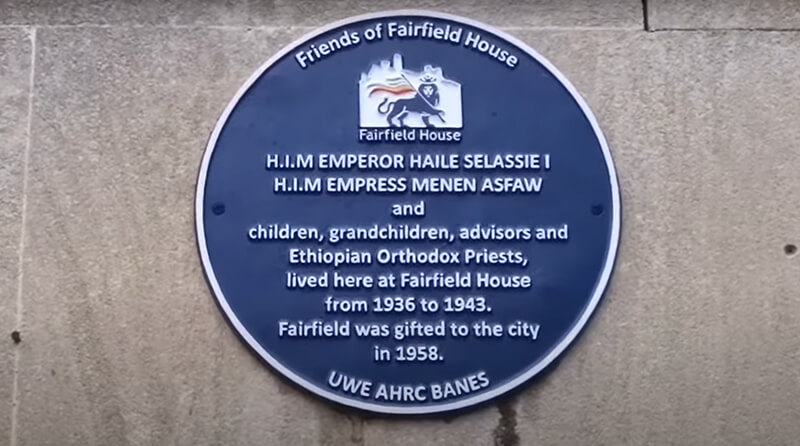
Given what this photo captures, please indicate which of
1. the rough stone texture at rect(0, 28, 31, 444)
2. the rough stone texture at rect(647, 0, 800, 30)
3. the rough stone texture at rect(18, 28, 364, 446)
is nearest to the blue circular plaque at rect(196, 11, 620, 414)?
the rough stone texture at rect(18, 28, 364, 446)

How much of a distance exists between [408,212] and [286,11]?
89 cm

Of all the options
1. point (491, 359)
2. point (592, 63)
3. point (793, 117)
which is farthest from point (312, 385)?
point (793, 117)

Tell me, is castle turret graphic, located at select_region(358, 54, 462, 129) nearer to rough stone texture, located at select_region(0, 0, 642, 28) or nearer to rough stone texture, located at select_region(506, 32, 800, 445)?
rough stone texture, located at select_region(0, 0, 642, 28)

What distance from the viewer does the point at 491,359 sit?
3355mm

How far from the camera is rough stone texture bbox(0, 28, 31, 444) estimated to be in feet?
11.0

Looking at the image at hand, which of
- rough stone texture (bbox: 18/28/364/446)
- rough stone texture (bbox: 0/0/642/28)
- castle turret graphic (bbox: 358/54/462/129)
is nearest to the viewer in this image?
rough stone texture (bbox: 18/28/364/446)

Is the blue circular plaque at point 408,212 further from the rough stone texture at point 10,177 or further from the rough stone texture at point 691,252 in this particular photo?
the rough stone texture at point 10,177

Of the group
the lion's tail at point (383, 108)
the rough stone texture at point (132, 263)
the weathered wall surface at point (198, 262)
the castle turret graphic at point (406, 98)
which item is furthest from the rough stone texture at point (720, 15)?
the rough stone texture at point (132, 263)

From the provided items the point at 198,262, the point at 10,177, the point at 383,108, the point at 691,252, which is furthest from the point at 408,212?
the point at 10,177

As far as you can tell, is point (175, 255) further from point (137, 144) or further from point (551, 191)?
point (551, 191)

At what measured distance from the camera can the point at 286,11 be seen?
369 cm

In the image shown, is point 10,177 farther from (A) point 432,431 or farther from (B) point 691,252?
(B) point 691,252

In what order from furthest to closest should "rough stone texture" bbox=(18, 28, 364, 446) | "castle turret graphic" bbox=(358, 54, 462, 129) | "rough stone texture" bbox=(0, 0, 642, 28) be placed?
"rough stone texture" bbox=(0, 0, 642, 28), "castle turret graphic" bbox=(358, 54, 462, 129), "rough stone texture" bbox=(18, 28, 364, 446)

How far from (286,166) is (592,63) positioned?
117cm
